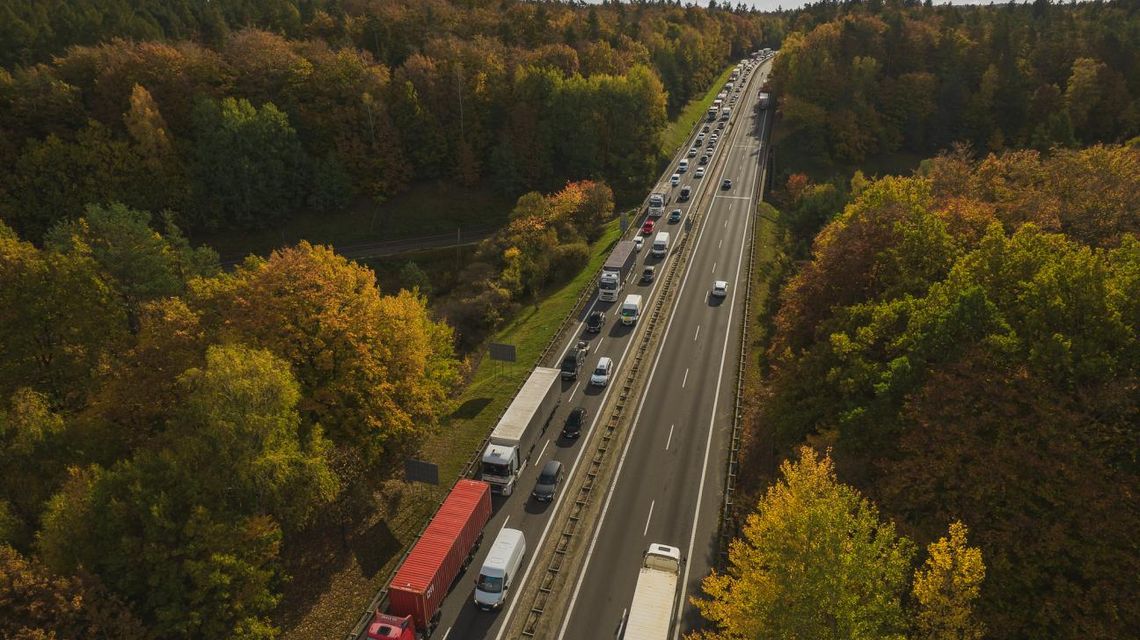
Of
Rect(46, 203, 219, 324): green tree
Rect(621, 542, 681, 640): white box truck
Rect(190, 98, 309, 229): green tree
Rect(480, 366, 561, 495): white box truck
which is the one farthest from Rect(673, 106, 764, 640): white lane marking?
Rect(190, 98, 309, 229): green tree

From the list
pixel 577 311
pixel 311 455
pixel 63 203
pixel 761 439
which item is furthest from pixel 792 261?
pixel 63 203

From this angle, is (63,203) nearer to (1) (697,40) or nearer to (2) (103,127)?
(2) (103,127)

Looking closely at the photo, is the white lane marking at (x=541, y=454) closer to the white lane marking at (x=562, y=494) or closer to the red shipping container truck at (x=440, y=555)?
the white lane marking at (x=562, y=494)

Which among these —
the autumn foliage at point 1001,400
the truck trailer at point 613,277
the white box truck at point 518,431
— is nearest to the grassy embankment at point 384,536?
the white box truck at point 518,431

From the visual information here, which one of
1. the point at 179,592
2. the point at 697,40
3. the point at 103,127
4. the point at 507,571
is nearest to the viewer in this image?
the point at 179,592

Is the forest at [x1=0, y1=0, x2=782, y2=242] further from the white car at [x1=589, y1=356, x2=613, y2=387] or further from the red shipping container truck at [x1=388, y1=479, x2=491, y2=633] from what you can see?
the red shipping container truck at [x1=388, y1=479, x2=491, y2=633]
